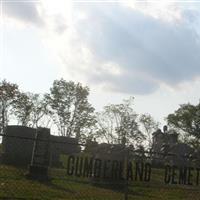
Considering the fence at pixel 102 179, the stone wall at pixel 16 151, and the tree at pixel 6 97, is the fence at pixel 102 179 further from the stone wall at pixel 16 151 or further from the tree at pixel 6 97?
the tree at pixel 6 97

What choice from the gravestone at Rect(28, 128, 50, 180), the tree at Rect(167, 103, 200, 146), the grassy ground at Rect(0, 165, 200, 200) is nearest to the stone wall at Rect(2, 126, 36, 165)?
the gravestone at Rect(28, 128, 50, 180)

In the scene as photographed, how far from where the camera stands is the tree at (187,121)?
7544cm

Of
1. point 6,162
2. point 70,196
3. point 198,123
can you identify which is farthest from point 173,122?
point 70,196

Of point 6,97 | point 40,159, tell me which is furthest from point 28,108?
point 40,159

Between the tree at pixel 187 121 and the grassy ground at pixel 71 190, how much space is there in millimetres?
58475

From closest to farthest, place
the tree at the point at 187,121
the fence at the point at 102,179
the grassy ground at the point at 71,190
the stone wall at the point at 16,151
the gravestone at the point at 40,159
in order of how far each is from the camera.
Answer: the fence at the point at 102,179
the grassy ground at the point at 71,190
the gravestone at the point at 40,159
the stone wall at the point at 16,151
the tree at the point at 187,121

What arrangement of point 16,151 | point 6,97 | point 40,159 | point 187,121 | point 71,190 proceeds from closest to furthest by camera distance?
point 71,190
point 40,159
point 16,151
point 6,97
point 187,121

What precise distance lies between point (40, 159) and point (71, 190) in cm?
450

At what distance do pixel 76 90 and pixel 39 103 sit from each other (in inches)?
226

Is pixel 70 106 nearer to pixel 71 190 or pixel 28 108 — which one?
pixel 28 108

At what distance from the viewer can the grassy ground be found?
1234 cm

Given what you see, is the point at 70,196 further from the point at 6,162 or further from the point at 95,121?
the point at 95,121

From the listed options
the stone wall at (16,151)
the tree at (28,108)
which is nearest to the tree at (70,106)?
the tree at (28,108)

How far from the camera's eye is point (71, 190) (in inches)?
572
